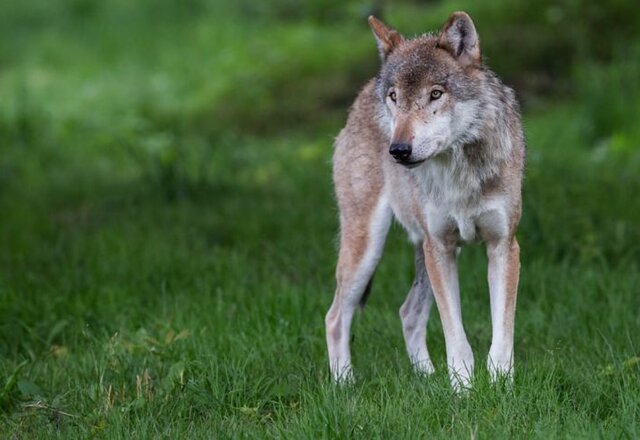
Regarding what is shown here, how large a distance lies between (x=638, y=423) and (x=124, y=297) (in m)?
3.82

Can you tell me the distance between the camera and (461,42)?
18.8ft

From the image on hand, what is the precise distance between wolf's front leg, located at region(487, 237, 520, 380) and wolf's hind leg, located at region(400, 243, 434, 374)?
0.69m

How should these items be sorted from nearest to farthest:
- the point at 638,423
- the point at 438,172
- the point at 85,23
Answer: the point at 638,423, the point at 438,172, the point at 85,23

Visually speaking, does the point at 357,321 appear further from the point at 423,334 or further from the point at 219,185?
the point at 219,185

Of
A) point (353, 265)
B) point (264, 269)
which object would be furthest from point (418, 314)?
point (264, 269)

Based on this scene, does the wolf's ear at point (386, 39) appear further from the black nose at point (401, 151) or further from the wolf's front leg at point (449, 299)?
the wolf's front leg at point (449, 299)

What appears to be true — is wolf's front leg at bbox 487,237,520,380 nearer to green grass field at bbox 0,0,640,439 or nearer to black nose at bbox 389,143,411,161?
green grass field at bbox 0,0,640,439

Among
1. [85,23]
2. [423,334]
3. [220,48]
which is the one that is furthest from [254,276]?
[85,23]

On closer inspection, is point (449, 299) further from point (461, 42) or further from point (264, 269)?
point (264, 269)

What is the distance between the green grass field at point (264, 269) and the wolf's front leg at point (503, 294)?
189mm

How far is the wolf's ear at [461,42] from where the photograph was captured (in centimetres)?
570

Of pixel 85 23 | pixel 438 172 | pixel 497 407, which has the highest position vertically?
pixel 438 172

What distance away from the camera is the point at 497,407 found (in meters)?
4.99

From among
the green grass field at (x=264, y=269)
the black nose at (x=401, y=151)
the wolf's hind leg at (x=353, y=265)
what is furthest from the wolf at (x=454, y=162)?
the green grass field at (x=264, y=269)
